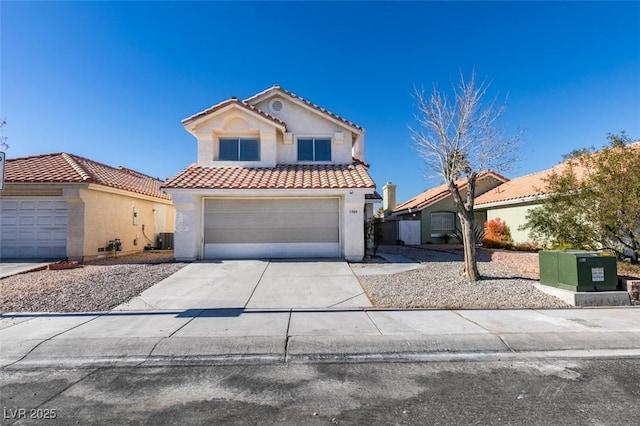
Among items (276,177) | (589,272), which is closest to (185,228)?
(276,177)

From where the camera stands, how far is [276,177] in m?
14.0

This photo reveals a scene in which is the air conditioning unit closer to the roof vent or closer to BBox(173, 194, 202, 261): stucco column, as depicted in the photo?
BBox(173, 194, 202, 261): stucco column

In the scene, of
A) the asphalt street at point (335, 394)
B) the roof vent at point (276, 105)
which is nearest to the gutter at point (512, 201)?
the asphalt street at point (335, 394)

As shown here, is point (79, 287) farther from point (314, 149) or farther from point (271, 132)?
point (314, 149)

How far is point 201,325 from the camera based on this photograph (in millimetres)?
6246

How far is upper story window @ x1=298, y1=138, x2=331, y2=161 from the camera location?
1588cm

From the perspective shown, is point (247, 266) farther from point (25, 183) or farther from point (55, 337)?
point (25, 183)

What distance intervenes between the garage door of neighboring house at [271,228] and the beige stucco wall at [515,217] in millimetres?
10065

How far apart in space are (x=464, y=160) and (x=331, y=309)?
610 cm

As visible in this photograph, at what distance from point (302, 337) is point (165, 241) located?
15.9 m

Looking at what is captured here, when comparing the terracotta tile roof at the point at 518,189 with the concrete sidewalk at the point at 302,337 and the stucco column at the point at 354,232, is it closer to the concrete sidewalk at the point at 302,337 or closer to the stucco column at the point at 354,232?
the stucco column at the point at 354,232

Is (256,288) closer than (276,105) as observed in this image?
Yes

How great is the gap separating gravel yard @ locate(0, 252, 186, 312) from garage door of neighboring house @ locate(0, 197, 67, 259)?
316cm

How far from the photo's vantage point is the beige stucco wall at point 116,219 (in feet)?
44.2
